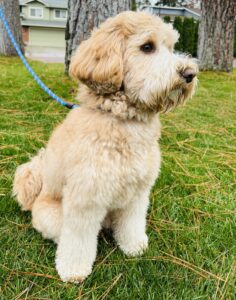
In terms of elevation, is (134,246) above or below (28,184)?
below

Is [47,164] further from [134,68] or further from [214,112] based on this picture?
[214,112]

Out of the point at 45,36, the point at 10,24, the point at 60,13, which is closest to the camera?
the point at 10,24

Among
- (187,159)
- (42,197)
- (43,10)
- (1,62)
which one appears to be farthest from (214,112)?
(43,10)

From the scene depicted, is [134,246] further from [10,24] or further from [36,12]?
[36,12]

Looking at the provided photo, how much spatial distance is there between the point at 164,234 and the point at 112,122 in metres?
1.12

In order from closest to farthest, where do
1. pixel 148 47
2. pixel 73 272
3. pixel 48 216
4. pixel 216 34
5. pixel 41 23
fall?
1. pixel 148 47
2. pixel 73 272
3. pixel 48 216
4. pixel 216 34
5. pixel 41 23

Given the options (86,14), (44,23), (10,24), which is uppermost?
(86,14)

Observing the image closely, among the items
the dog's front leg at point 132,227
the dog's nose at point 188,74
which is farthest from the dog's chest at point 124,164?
the dog's nose at point 188,74

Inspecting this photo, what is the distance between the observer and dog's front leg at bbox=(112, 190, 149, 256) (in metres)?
2.75

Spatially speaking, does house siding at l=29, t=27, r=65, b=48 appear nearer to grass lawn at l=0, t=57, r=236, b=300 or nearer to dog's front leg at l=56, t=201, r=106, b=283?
grass lawn at l=0, t=57, r=236, b=300

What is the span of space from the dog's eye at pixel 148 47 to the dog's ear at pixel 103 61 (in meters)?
0.13

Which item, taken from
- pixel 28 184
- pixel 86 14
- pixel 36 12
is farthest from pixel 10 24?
pixel 36 12

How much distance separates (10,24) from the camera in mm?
10266

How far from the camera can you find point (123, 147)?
7.67ft
